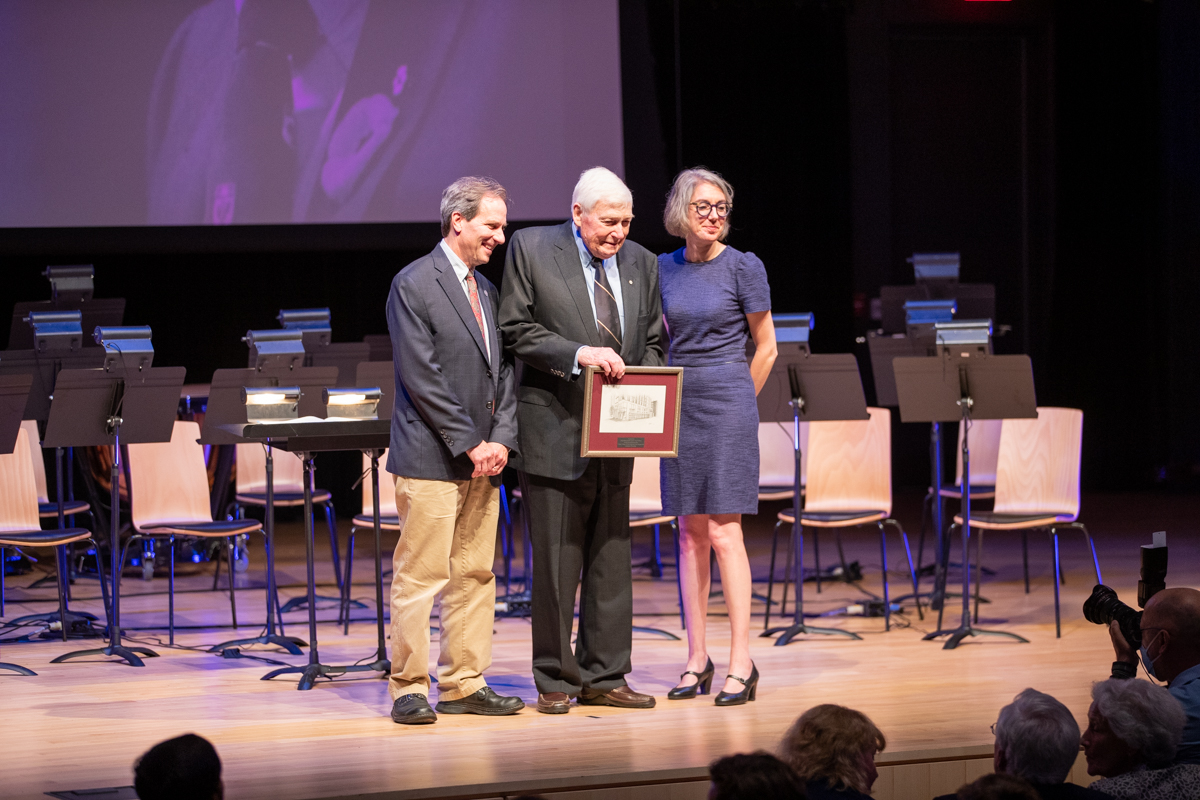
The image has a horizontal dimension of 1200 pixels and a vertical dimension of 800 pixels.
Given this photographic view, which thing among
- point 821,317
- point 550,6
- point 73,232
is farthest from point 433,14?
point 821,317

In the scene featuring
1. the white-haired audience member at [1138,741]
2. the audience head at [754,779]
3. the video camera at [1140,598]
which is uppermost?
the video camera at [1140,598]

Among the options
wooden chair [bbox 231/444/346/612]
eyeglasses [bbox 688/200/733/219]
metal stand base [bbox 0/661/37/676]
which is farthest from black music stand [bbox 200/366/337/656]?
eyeglasses [bbox 688/200/733/219]

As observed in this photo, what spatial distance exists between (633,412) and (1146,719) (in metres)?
1.72

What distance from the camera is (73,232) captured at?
28.5 feet

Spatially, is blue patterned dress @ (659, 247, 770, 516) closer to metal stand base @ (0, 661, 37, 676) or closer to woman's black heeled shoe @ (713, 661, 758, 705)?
woman's black heeled shoe @ (713, 661, 758, 705)

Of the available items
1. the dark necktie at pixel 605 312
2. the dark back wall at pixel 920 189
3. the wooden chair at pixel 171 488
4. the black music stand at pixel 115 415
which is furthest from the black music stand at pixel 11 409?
the dark back wall at pixel 920 189

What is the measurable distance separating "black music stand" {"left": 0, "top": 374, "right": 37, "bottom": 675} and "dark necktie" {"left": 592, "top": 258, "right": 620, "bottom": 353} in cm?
224

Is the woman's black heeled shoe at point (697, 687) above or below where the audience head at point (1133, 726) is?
below

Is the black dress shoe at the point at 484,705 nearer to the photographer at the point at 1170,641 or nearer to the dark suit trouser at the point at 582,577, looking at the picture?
the dark suit trouser at the point at 582,577

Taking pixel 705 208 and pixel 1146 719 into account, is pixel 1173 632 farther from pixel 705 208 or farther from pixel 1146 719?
pixel 705 208

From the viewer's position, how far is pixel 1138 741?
2.72 m

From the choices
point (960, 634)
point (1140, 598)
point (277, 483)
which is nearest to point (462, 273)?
point (1140, 598)

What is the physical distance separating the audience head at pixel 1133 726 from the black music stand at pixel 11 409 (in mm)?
3775

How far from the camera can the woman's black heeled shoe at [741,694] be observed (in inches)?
167
